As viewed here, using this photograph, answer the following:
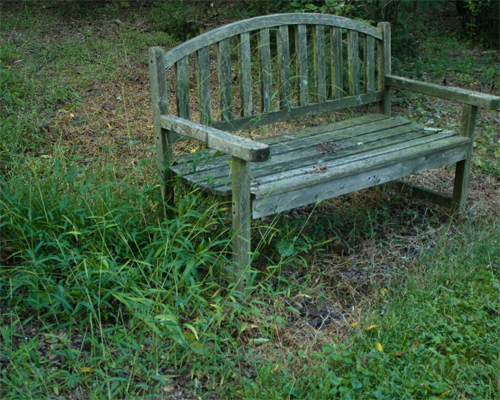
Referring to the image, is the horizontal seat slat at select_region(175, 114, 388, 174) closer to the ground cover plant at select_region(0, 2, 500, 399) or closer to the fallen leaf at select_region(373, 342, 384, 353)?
the ground cover plant at select_region(0, 2, 500, 399)

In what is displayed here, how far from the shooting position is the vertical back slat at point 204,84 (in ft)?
10.4

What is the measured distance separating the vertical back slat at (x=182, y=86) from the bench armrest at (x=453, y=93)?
Result: 4.95 feet

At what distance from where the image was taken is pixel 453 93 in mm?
3709

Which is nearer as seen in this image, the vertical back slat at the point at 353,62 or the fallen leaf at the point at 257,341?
the fallen leaf at the point at 257,341

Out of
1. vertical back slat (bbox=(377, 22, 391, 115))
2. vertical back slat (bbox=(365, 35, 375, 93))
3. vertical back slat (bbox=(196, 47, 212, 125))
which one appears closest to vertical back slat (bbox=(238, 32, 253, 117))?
vertical back slat (bbox=(196, 47, 212, 125))

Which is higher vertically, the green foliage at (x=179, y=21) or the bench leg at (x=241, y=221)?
the green foliage at (x=179, y=21)

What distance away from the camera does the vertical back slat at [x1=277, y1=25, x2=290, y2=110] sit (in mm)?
3504

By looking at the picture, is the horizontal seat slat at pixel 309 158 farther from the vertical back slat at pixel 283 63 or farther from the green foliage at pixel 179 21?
the green foliage at pixel 179 21

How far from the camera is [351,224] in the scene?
12.3ft

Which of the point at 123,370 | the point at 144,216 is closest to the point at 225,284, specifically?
the point at 144,216

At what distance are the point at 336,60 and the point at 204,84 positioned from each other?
0.99 m

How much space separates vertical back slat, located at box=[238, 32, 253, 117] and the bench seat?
29cm

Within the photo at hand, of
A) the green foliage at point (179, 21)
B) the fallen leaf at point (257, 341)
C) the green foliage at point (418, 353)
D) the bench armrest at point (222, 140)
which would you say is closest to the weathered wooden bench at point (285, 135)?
the bench armrest at point (222, 140)

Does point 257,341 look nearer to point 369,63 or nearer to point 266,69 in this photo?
point 266,69
